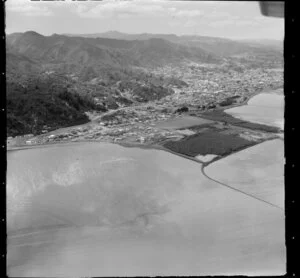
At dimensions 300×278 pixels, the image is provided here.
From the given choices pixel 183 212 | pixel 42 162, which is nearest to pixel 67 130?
Answer: pixel 42 162

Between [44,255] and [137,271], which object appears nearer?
[137,271]

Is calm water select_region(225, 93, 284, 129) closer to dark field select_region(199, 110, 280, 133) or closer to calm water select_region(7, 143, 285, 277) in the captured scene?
dark field select_region(199, 110, 280, 133)

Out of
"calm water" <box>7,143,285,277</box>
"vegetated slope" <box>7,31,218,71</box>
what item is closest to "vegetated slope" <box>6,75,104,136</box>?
"calm water" <box>7,143,285,277</box>

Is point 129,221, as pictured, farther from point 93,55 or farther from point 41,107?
point 93,55

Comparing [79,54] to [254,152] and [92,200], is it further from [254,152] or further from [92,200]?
[92,200]

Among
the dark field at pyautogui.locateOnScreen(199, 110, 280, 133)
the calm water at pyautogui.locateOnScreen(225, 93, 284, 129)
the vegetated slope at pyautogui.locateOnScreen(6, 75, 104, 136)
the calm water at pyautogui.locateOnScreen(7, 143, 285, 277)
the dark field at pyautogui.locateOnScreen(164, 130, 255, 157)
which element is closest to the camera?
the calm water at pyautogui.locateOnScreen(7, 143, 285, 277)

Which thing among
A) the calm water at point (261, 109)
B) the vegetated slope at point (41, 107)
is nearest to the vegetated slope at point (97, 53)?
the vegetated slope at point (41, 107)
